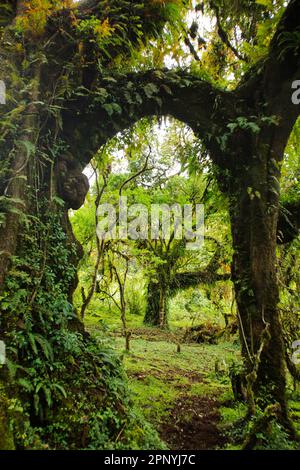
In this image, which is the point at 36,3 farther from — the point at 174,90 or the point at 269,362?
the point at 269,362

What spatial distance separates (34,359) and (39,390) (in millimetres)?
317

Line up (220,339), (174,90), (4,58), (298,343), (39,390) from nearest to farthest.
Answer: (39,390) → (4,58) → (298,343) → (174,90) → (220,339)

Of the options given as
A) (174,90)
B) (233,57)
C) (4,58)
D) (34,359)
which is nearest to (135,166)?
(233,57)

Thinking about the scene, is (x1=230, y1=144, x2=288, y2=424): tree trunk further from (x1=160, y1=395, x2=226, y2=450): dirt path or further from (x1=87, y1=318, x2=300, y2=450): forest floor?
(x1=160, y1=395, x2=226, y2=450): dirt path

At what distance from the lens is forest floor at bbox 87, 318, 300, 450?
384 cm

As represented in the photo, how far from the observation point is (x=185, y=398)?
5.25 meters

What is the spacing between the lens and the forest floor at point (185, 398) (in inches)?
151

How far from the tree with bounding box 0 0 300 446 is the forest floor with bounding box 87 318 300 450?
0.71 m

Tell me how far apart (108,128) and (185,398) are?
16.0ft

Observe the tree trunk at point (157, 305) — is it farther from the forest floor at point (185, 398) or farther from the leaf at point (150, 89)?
the leaf at point (150, 89)

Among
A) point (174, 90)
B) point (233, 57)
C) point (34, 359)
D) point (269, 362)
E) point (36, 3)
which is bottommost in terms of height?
point (269, 362)

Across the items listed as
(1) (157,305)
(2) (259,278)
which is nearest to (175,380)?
(2) (259,278)

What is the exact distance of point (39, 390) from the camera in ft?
9.88
